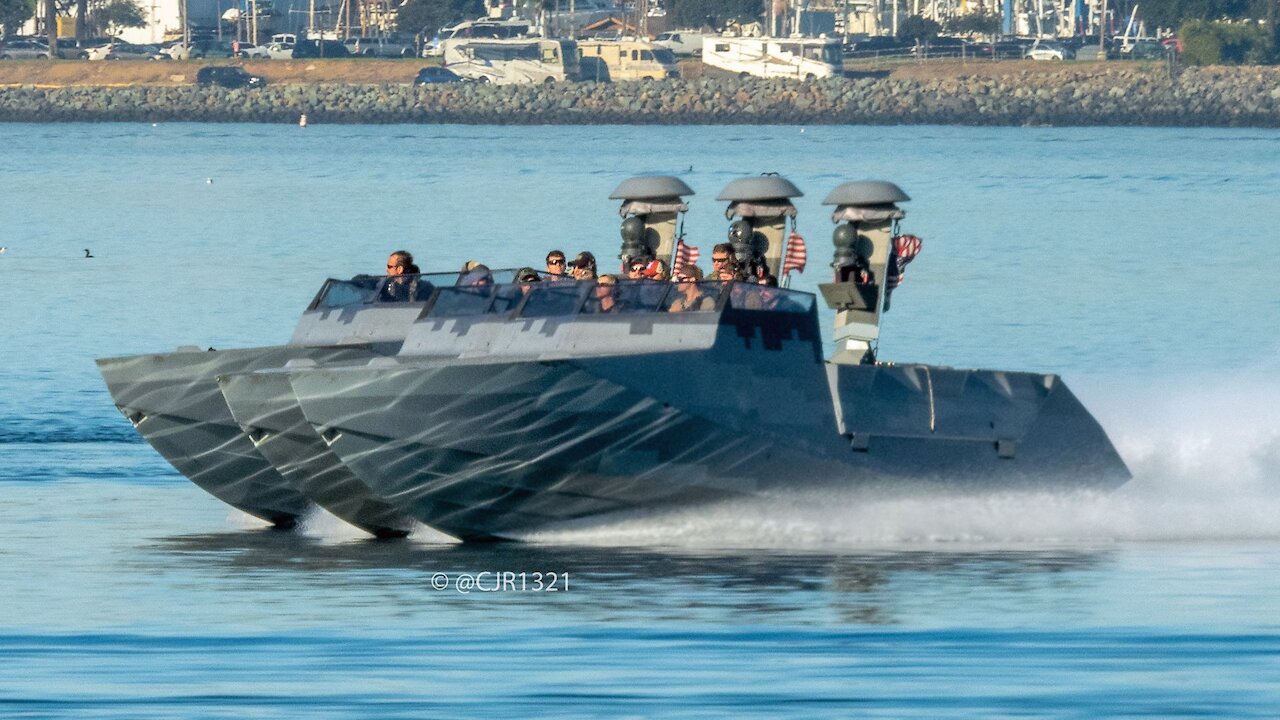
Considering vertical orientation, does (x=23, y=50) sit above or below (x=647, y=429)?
below

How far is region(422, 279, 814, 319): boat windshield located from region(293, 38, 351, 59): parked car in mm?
158761

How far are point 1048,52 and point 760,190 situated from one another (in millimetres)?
156029

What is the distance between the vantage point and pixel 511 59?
586ft

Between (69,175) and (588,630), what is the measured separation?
3566 inches

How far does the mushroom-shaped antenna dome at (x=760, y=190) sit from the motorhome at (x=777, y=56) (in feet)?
494

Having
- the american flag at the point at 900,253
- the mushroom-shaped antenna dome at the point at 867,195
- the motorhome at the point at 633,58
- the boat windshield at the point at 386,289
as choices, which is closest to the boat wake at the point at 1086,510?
the american flag at the point at 900,253

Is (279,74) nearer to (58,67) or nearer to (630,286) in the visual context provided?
(58,67)

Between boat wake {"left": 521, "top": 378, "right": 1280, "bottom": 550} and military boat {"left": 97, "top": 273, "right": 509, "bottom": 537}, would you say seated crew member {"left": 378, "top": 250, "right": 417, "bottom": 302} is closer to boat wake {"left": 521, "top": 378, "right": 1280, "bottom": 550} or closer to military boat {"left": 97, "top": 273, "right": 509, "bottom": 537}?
military boat {"left": 97, "top": 273, "right": 509, "bottom": 537}

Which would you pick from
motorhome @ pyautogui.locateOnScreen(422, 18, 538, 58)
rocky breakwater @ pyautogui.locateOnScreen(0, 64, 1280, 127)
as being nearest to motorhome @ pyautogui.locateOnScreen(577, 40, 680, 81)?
rocky breakwater @ pyautogui.locateOnScreen(0, 64, 1280, 127)

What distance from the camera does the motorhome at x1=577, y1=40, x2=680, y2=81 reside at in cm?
17788

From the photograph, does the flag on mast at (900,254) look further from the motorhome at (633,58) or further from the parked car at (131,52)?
the parked car at (131,52)

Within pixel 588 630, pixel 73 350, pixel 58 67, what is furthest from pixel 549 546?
pixel 58 67

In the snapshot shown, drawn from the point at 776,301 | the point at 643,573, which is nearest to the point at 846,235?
the point at 776,301

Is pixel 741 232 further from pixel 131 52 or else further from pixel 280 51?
pixel 131 52
